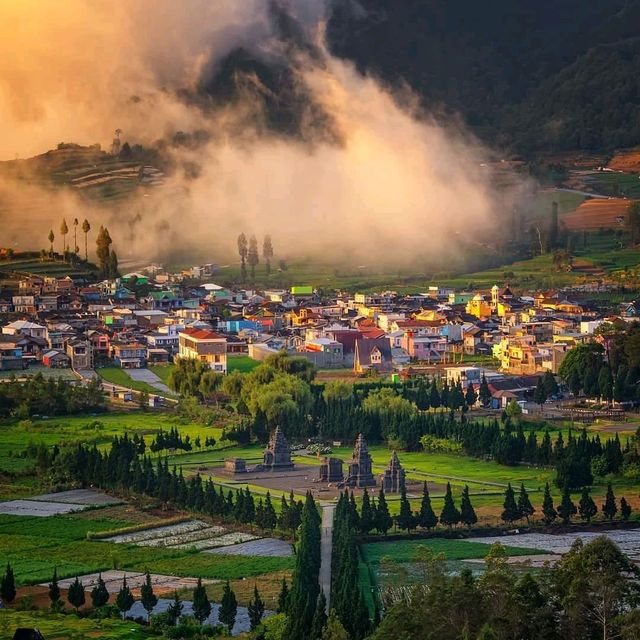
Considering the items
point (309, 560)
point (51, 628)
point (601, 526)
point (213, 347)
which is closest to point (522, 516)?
point (601, 526)

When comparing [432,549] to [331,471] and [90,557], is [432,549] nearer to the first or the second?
[90,557]

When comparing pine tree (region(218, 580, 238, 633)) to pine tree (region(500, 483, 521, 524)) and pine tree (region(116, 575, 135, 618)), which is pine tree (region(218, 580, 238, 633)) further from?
pine tree (region(500, 483, 521, 524))

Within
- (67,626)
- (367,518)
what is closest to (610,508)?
(367,518)

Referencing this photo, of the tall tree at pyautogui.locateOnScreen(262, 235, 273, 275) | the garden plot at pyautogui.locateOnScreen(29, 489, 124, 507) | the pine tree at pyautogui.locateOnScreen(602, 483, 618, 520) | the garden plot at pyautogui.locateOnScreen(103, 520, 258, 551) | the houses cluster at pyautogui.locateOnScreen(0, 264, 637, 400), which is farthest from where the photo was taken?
the tall tree at pyautogui.locateOnScreen(262, 235, 273, 275)

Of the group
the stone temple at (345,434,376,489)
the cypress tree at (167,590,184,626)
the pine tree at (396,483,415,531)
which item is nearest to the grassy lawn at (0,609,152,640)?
the cypress tree at (167,590,184,626)

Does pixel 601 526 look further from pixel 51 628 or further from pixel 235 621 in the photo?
pixel 51 628
